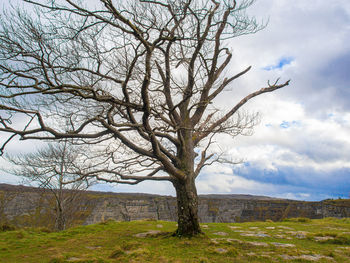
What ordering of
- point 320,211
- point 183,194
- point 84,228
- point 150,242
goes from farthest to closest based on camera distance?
1. point 320,211
2. point 84,228
3. point 183,194
4. point 150,242

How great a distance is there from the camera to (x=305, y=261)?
17.1 feet

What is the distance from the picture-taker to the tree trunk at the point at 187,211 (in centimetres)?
803

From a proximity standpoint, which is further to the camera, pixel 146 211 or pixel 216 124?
pixel 146 211

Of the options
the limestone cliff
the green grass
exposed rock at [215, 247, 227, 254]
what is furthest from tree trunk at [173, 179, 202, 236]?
the limestone cliff

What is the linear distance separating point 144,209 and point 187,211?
18.7 metres

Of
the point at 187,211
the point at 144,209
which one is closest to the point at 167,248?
the point at 187,211

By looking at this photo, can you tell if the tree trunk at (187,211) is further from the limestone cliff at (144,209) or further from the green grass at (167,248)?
the limestone cliff at (144,209)

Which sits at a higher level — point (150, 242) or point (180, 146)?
point (180, 146)

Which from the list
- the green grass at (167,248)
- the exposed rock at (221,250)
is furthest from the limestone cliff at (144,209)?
the exposed rock at (221,250)

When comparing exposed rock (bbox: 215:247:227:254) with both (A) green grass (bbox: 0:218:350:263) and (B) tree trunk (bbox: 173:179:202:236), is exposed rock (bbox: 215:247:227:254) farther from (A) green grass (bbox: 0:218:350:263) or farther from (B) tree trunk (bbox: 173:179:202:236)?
(B) tree trunk (bbox: 173:179:202:236)

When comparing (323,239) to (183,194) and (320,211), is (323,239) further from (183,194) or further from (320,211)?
(320,211)

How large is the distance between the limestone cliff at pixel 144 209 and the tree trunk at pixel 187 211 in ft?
53.7

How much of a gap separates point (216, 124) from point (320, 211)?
1713 cm

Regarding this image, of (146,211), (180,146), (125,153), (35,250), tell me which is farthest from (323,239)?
(146,211)
